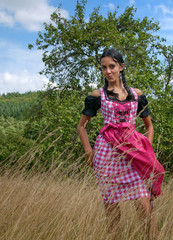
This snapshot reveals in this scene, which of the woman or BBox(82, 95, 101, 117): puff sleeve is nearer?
the woman

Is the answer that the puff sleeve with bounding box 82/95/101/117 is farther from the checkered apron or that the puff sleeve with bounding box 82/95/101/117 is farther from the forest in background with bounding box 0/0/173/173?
the forest in background with bounding box 0/0/173/173

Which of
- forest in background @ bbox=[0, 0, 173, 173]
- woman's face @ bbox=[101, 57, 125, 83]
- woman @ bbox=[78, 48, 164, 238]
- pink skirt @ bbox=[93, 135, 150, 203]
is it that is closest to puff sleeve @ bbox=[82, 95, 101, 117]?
woman @ bbox=[78, 48, 164, 238]

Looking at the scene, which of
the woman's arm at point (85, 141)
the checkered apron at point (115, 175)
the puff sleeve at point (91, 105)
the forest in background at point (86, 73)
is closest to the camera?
the checkered apron at point (115, 175)

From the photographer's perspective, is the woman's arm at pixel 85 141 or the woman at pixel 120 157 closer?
the woman at pixel 120 157

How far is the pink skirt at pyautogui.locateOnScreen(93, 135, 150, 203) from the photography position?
90.5 inches

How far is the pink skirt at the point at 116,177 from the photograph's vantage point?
2.30m

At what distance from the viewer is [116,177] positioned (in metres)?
2.36

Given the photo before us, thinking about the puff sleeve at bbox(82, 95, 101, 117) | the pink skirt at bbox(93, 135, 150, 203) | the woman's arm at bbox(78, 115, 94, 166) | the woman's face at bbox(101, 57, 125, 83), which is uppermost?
the woman's face at bbox(101, 57, 125, 83)

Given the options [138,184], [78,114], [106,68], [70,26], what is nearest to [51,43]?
[70,26]

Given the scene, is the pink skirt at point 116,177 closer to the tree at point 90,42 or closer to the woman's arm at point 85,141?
the woman's arm at point 85,141

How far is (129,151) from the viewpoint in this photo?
7.45 feet

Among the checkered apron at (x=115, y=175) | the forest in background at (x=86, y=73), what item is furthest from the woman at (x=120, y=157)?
the forest in background at (x=86, y=73)

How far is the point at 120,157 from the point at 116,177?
251 mm

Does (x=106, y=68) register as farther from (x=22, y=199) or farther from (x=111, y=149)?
(x=22, y=199)
